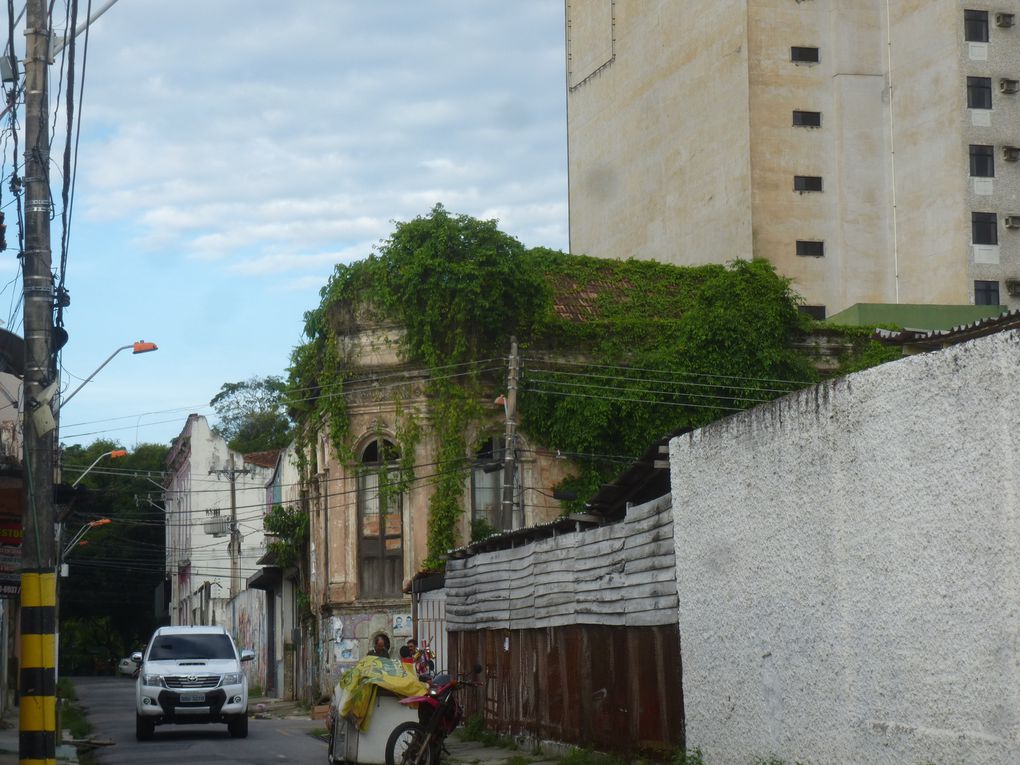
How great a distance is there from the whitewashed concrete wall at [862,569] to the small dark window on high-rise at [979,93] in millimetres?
40877

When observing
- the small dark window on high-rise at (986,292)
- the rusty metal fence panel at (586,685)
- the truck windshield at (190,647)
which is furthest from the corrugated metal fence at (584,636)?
the small dark window on high-rise at (986,292)

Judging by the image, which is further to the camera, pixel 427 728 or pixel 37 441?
pixel 427 728

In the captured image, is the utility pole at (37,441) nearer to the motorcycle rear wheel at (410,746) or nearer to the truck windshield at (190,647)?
the motorcycle rear wheel at (410,746)

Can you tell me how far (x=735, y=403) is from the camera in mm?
33125

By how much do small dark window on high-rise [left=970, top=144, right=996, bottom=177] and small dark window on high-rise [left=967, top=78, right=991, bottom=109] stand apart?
1449 mm

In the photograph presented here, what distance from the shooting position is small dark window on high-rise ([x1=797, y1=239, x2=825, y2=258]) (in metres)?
→ 50.4

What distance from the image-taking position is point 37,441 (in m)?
13.3

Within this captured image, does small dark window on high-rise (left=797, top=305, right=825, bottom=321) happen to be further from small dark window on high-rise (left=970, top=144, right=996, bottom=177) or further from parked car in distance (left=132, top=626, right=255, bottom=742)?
parked car in distance (left=132, top=626, right=255, bottom=742)

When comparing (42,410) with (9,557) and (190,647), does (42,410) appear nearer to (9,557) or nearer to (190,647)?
(9,557)

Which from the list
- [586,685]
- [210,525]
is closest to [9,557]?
[586,685]

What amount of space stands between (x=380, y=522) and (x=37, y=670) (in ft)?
67.4

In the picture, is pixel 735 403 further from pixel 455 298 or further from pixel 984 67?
pixel 984 67

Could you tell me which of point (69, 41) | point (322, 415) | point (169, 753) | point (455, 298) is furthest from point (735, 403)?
point (69, 41)

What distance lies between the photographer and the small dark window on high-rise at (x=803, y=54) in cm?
5053
